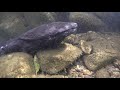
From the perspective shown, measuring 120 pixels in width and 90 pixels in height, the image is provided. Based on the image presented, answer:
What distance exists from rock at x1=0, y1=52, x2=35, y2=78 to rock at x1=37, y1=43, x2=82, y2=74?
0.40 meters

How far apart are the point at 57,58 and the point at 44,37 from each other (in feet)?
3.08

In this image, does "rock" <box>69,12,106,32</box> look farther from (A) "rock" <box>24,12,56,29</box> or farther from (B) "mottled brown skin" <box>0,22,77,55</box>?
(B) "mottled brown skin" <box>0,22,77,55</box>

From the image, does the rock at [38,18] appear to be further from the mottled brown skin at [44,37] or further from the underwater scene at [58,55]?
the mottled brown skin at [44,37]

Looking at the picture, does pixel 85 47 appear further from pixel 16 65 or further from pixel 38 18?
pixel 38 18

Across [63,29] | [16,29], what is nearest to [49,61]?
[63,29]

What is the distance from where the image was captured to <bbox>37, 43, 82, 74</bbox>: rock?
19.7 ft

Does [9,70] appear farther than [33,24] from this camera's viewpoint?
No

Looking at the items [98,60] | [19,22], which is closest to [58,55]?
[98,60]
